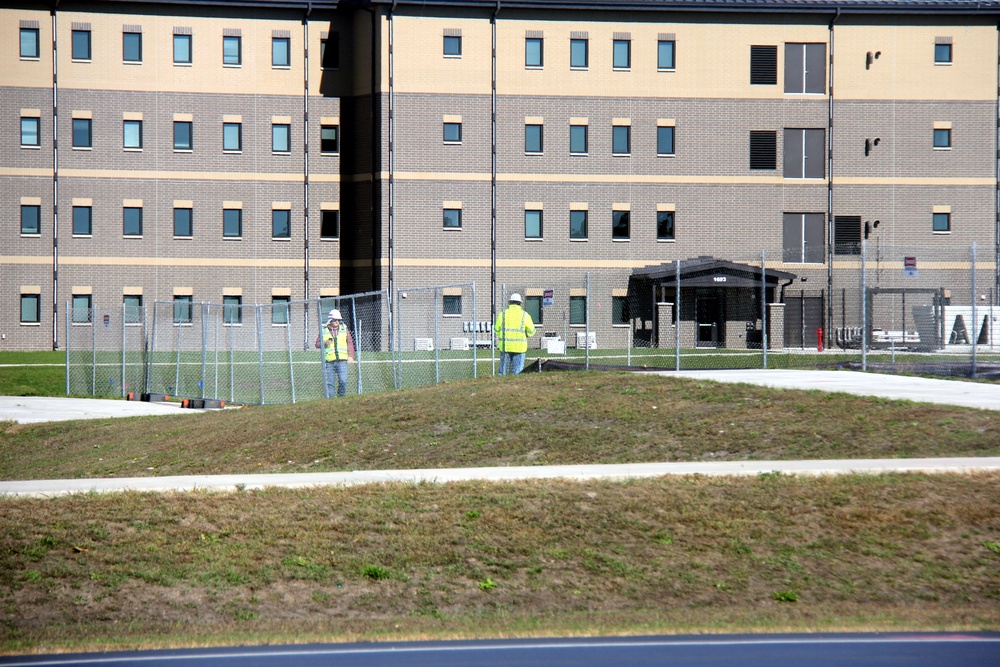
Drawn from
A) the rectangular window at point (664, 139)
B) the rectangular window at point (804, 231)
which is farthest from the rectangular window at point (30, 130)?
the rectangular window at point (804, 231)

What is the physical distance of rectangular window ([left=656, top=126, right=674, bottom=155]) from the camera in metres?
49.2

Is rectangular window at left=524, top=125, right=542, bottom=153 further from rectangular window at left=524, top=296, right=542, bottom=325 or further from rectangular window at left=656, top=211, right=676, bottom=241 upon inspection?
rectangular window at left=524, top=296, right=542, bottom=325

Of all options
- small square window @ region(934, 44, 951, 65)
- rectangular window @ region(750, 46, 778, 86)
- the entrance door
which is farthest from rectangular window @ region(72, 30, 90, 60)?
small square window @ region(934, 44, 951, 65)

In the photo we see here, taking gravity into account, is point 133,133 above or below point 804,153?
above

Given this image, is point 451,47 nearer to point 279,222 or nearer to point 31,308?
point 279,222

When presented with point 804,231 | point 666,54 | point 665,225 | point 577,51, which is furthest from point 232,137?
point 804,231

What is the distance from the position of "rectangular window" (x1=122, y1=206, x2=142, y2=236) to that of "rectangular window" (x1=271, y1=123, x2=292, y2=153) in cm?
573

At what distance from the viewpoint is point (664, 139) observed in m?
49.2

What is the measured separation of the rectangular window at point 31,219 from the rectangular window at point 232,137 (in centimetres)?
750

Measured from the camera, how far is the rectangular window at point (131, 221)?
49.5 meters

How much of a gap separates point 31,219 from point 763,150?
28205 mm

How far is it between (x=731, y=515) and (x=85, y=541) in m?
5.42

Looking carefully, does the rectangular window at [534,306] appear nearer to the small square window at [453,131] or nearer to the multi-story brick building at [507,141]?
the multi-story brick building at [507,141]

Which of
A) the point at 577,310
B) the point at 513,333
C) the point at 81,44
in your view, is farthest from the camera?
the point at 81,44
